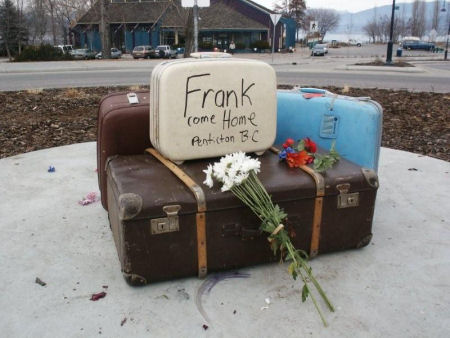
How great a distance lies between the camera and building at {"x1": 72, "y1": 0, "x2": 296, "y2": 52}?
4931 centimetres

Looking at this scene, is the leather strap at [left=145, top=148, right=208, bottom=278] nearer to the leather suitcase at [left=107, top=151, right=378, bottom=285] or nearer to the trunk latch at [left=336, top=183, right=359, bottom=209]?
the leather suitcase at [left=107, top=151, right=378, bottom=285]

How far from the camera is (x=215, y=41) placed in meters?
49.6

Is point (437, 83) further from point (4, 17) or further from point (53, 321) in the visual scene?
point (4, 17)

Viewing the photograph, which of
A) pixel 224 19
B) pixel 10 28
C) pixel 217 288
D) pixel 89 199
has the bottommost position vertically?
pixel 217 288

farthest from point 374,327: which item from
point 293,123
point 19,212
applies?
point 19,212

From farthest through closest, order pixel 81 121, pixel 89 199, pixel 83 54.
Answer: pixel 83 54
pixel 81 121
pixel 89 199

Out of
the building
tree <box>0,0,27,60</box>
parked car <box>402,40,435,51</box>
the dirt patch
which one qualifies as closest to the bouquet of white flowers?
the dirt patch

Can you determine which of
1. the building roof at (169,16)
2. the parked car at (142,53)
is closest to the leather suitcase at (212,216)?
the parked car at (142,53)

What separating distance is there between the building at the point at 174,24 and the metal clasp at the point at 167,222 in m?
48.0

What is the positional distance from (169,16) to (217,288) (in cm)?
5086

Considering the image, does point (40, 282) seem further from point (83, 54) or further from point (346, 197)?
point (83, 54)

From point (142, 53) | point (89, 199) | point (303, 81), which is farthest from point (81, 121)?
point (142, 53)

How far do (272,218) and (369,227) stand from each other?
0.85m

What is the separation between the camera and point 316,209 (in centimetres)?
273
